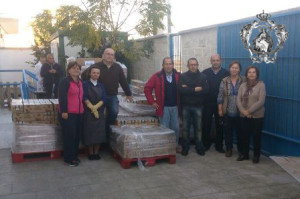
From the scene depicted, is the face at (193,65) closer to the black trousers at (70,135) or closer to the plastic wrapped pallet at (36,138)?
the black trousers at (70,135)

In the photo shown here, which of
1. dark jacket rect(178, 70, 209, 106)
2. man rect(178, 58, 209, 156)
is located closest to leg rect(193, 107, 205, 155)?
man rect(178, 58, 209, 156)

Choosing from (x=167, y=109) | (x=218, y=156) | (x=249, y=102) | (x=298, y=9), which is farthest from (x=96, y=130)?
(x=298, y=9)

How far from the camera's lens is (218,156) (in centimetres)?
634

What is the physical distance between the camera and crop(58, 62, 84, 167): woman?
222 inches

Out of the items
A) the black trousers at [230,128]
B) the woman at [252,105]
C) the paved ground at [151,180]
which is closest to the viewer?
the paved ground at [151,180]

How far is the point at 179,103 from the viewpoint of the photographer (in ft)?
21.4

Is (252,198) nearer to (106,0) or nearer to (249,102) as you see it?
(249,102)

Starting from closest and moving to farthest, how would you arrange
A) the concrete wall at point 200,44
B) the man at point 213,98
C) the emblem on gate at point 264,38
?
the emblem on gate at point 264,38, the man at point 213,98, the concrete wall at point 200,44

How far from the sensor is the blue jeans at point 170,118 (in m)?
6.38

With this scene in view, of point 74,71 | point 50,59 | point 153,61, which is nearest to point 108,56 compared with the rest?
point 74,71

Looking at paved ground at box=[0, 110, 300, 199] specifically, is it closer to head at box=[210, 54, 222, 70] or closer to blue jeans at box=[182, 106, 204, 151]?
blue jeans at box=[182, 106, 204, 151]

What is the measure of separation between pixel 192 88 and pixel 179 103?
0.55 meters

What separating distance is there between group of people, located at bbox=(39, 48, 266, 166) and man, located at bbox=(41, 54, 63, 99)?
3.60 meters

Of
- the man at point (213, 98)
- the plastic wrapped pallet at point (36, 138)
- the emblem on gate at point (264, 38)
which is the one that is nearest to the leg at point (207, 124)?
the man at point (213, 98)
